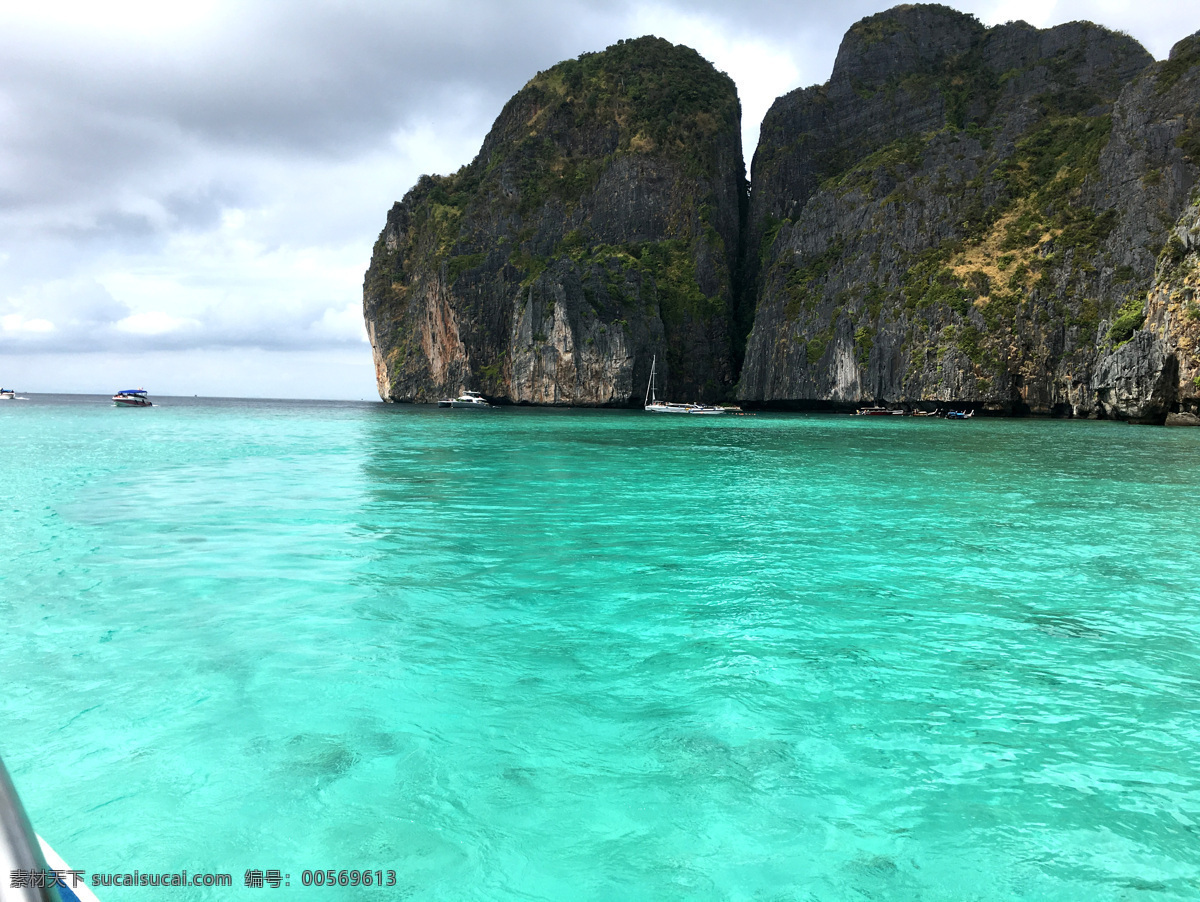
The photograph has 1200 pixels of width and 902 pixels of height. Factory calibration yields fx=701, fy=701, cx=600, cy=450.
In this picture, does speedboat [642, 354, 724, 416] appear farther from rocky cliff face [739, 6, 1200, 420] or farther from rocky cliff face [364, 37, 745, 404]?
rocky cliff face [739, 6, 1200, 420]

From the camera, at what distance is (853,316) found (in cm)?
9650

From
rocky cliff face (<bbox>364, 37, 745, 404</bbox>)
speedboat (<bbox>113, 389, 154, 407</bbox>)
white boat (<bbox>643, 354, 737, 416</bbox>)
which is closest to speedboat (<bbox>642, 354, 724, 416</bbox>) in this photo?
white boat (<bbox>643, 354, 737, 416</bbox>)

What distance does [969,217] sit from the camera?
9231cm

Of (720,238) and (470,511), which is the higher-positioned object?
(720,238)

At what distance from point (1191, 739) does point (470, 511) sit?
Result: 13.5 m

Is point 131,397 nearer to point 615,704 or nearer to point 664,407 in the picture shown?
point 664,407

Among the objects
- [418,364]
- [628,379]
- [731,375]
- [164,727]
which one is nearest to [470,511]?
[164,727]

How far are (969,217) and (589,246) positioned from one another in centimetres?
5783

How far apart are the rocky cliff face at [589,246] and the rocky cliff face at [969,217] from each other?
1077 centimetres

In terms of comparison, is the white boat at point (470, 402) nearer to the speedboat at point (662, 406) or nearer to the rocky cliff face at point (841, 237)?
the rocky cliff face at point (841, 237)

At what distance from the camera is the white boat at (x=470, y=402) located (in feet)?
364

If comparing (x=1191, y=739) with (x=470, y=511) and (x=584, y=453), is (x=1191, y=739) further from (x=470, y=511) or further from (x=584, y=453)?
(x=584, y=453)

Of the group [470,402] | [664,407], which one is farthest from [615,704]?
[470,402]

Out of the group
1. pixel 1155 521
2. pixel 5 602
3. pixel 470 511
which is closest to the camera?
pixel 5 602
